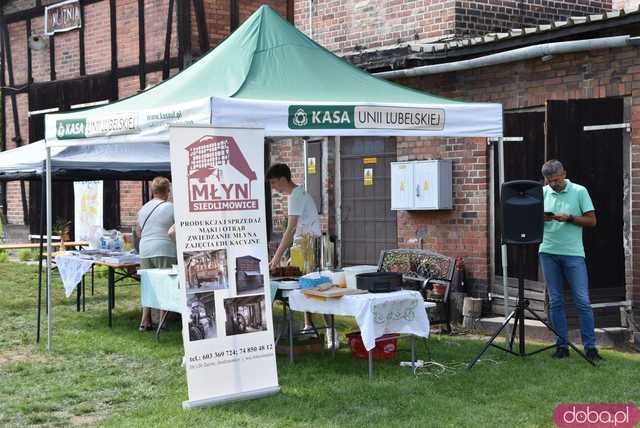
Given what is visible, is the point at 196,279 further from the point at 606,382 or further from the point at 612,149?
the point at 612,149

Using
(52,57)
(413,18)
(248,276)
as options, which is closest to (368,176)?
(413,18)

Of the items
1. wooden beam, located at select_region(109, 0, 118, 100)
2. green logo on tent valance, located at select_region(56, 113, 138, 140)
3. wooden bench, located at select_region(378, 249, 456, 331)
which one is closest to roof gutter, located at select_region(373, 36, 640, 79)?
wooden bench, located at select_region(378, 249, 456, 331)

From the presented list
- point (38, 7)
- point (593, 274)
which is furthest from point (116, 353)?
point (38, 7)

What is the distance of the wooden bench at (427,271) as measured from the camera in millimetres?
9844

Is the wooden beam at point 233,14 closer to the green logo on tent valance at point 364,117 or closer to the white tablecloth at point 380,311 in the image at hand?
the green logo on tent valance at point 364,117

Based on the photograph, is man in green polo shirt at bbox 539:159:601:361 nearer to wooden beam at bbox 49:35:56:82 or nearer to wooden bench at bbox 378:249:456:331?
wooden bench at bbox 378:249:456:331

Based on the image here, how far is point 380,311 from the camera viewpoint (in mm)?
7324

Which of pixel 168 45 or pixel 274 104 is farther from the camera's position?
pixel 168 45

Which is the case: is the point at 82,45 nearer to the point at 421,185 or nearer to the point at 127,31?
the point at 127,31

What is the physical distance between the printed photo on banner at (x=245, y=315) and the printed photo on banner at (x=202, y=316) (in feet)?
0.37

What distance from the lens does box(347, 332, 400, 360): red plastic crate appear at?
818 cm

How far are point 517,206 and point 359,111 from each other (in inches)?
64.2

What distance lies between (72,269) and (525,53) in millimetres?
5608

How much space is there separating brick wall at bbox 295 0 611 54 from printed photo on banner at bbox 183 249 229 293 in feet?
19.7
